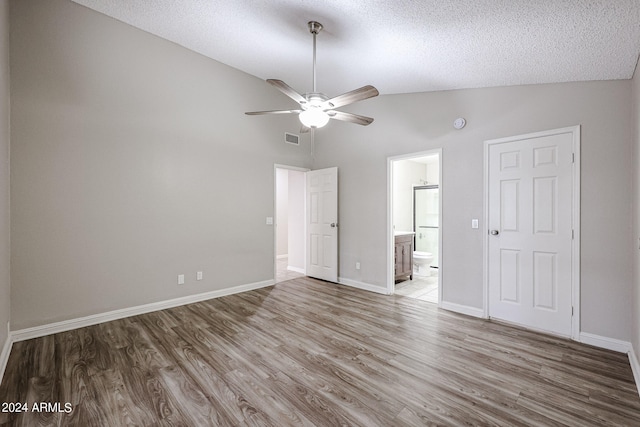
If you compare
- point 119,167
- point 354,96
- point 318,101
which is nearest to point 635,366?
point 354,96

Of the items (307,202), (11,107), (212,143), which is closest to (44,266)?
(11,107)

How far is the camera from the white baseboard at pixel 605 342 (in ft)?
8.37

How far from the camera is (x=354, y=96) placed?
2367 mm

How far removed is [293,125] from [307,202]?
1478 mm

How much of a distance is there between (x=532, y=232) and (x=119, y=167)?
189 inches

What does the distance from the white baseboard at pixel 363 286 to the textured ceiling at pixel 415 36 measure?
118 inches

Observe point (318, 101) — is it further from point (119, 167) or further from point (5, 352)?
point (5, 352)

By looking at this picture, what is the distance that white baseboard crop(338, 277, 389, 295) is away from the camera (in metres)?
4.37

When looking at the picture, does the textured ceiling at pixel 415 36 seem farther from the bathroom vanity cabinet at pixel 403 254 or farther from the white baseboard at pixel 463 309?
the white baseboard at pixel 463 309

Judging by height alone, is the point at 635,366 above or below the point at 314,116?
below

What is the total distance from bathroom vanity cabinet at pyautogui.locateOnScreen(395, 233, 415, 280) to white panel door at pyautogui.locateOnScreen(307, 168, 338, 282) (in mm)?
1059

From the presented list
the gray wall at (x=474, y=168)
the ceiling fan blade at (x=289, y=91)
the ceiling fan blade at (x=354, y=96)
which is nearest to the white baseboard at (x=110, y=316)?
the gray wall at (x=474, y=168)

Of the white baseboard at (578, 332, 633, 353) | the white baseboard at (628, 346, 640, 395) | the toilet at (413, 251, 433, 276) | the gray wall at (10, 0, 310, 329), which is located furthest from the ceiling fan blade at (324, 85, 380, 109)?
the toilet at (413, 251, 433, 276)

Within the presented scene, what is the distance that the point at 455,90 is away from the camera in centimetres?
356
